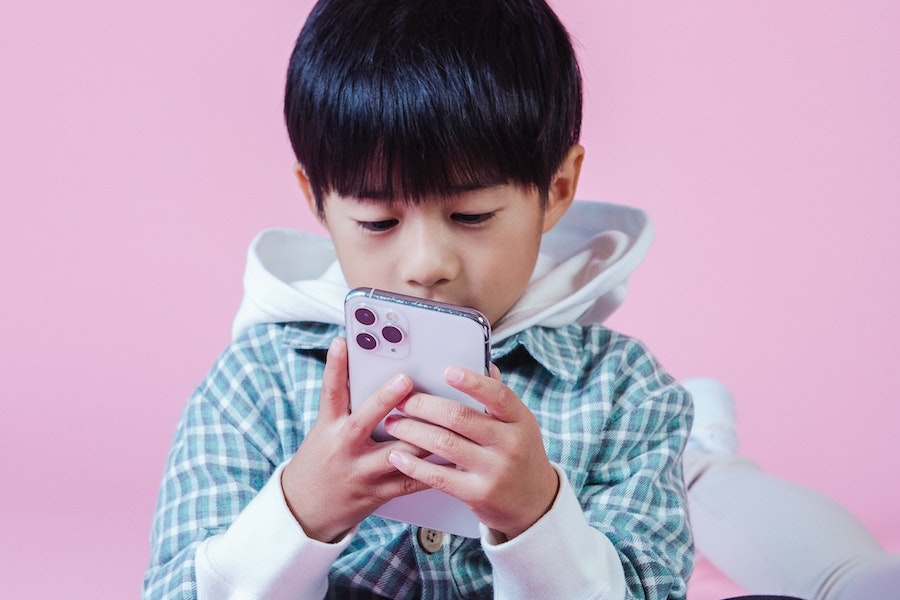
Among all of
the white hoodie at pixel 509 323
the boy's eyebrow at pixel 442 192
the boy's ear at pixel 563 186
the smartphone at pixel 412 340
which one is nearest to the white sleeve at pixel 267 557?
the white hoodie at pixel 509 323

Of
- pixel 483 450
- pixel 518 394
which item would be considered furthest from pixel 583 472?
pixel 483 450

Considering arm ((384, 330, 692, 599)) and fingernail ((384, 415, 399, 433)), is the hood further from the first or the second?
fingernail ((384, 415, 399, 433))

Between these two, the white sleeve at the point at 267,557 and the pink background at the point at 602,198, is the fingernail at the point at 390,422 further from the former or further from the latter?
the pink background at the point at 602,198

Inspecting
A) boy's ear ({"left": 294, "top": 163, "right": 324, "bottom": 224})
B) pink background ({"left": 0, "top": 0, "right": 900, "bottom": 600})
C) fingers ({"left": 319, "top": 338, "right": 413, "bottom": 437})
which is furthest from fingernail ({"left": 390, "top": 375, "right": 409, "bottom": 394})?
pink background ({"left": 0, "top": 0, "right": 900, "bottom": 600})

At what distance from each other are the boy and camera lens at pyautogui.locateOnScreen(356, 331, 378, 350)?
0.01 m

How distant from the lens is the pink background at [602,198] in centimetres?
158

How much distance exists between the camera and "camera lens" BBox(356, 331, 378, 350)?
31.1 inches

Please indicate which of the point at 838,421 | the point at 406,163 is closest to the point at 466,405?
the point at 406,163

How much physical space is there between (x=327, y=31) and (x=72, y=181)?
0.76m

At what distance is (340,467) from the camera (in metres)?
0.80

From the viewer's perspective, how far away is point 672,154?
5.60ft

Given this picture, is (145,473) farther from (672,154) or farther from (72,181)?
(672,154)

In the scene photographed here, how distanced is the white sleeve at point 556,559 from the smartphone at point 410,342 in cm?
8

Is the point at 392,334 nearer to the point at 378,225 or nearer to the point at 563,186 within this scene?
the point at 378,225
